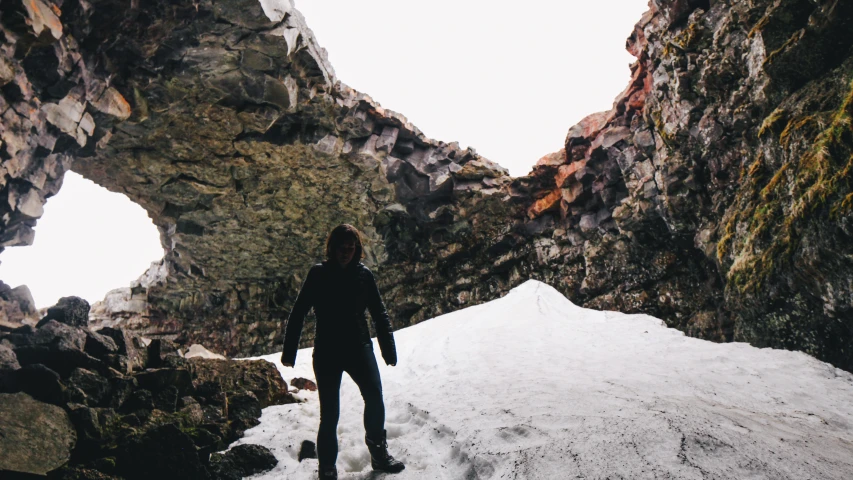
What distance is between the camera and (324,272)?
4.95m

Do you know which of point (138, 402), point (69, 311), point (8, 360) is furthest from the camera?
point (69, 311)

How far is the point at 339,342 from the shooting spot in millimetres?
4797

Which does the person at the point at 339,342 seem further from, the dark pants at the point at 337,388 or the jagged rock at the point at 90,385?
the jagged rock at the point at 90,385

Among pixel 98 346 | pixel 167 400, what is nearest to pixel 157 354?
pixel 98 346

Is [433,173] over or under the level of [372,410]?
over

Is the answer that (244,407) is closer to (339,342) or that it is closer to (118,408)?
(118,408)

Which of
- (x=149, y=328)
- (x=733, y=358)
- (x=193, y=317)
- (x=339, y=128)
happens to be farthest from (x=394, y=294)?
(x=733, y=358)

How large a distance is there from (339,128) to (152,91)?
761 cm

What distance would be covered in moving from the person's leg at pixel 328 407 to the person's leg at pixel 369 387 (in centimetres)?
18

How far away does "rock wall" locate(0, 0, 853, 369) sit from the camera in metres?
9.16

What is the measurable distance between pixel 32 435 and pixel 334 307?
3864 mm

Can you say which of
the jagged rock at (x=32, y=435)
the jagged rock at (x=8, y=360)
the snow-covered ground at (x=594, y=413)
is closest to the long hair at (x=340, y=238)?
the snow-covered ground at (x=594, y=413)

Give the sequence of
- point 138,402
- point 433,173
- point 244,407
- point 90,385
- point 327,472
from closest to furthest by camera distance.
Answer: point 327,472 < point 90,385 < point 138,402 < point 244,407 < point 433,173

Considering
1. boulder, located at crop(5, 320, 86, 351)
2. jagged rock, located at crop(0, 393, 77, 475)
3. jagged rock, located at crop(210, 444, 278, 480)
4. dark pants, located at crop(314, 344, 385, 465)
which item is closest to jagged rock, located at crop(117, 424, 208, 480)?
jagged rock, located at crop(210, 444, 278, 480)
